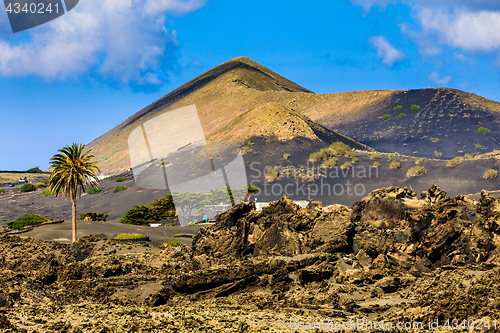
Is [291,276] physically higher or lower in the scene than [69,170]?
lower

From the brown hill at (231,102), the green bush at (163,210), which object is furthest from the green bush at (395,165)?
the brown hill at (231,102)

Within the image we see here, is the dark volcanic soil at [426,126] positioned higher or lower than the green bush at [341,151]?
higher

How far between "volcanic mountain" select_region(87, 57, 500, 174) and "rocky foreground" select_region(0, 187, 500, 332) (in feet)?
225

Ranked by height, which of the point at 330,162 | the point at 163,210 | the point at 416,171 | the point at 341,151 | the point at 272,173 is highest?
the point at 341,151

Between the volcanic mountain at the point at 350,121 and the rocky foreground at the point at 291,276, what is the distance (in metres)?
68.6

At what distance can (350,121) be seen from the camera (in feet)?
463

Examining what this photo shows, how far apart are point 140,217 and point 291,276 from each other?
4405 cm

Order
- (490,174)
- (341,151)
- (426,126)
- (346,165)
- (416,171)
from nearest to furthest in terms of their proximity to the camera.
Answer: (490,174) → (416,171) → (346,165) → (341,151) → (426,126)

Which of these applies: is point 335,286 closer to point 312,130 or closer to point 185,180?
point 185,180

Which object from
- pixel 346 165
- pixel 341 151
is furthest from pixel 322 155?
pixel 346 165

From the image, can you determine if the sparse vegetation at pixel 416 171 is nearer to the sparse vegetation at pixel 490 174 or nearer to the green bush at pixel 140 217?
the sparse vegetation at pixel 490 174

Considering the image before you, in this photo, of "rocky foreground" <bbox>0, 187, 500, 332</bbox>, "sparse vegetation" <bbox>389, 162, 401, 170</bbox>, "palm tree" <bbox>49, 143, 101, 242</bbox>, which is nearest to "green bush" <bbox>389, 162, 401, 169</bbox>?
"sparse vegetation" <bbox>389, 162, 401, 170</bbox>

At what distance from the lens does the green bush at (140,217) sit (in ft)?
185

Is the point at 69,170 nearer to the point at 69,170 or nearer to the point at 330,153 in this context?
the point at 69,170
